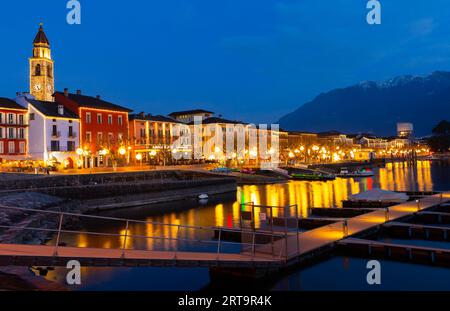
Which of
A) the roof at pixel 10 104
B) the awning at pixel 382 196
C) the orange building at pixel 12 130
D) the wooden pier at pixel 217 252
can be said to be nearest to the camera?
the wooden pier at pixel 217 252

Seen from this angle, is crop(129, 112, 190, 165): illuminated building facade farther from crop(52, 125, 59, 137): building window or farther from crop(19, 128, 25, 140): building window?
crop(19, 128, 25, 140): building window

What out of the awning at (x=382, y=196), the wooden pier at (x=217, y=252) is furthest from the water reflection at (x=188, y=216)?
the awning at (x=382, y=196)

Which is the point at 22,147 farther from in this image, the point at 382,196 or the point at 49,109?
the point at 382,196

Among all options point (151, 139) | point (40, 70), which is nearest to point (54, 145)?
point (151, 139)

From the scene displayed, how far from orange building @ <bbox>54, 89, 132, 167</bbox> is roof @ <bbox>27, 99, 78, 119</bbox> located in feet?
4.52

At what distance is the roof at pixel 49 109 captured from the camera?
6266 cm

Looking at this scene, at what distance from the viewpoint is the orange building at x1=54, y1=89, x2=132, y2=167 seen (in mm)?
69000

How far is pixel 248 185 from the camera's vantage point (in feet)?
250

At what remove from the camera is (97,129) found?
71.2 metres

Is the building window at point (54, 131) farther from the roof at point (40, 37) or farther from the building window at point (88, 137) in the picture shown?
the roof at point (40, 37)

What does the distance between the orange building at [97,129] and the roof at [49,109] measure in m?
1.38

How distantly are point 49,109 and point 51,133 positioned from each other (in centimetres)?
456
